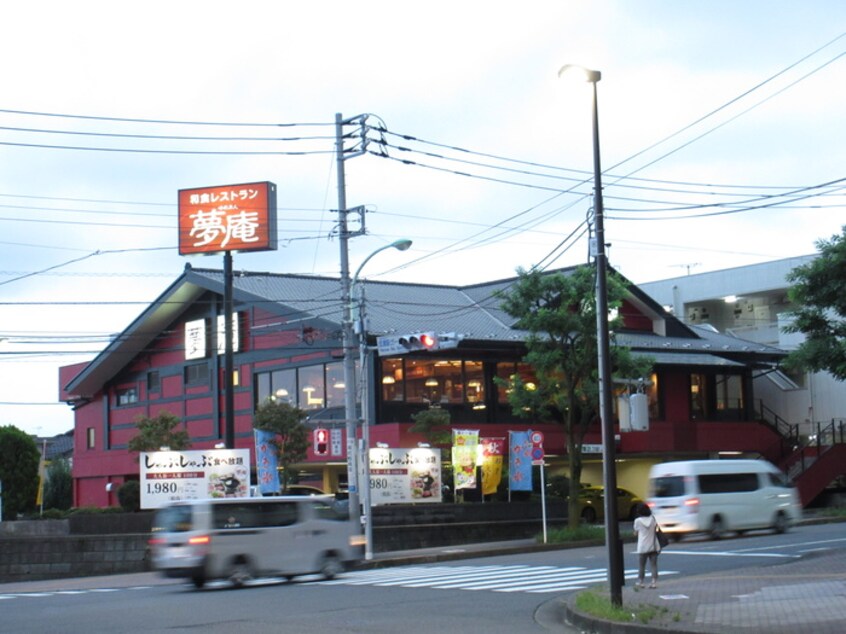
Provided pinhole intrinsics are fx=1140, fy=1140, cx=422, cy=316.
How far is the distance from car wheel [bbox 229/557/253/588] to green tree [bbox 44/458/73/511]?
41.2 meters

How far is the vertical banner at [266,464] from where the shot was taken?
38.0 m

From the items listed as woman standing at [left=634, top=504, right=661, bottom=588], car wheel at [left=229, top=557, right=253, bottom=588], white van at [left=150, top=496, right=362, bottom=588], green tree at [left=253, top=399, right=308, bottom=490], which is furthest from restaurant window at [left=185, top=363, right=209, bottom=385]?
woman standing at [left=634, top=504, right=661, bottom=588]

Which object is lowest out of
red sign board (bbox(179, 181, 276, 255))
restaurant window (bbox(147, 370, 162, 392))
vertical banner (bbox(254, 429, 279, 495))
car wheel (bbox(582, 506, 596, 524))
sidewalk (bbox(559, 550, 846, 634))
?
car wheel (bbox(582, 506, 596, 524))

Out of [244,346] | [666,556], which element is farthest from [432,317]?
[666,556]

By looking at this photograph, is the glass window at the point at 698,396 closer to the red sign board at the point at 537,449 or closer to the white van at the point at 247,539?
the red sign board at the point at 537,449

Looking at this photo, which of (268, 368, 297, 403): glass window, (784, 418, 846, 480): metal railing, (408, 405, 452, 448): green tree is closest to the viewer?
(408, 405, 452, 448): green tree

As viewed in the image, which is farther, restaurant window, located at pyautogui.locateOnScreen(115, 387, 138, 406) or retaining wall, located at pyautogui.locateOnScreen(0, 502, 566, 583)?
restaurant window, located at pyautogui.locateOnScreen(115, 387, 138, 406)

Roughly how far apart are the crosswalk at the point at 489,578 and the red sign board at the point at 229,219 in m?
16.5

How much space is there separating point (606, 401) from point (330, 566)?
36.1ft

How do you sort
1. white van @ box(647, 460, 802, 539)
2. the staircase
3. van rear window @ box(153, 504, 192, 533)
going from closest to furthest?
van rear window @ box(153, 504, 192, 533) < white van @ box(647, 460, 802, 539) < the staircase

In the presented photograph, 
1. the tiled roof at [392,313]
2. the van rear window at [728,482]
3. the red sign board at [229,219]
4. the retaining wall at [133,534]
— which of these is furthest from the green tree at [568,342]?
the red sign board at [229,219]

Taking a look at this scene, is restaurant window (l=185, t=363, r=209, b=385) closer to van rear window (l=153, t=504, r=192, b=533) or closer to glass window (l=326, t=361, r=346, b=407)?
glass window (l=326, t=361, r=346, b=407)

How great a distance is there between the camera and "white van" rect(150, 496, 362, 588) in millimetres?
23016

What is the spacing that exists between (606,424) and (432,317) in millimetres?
29625
